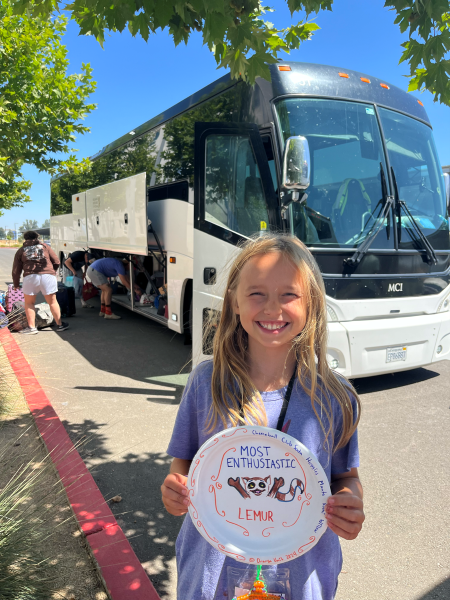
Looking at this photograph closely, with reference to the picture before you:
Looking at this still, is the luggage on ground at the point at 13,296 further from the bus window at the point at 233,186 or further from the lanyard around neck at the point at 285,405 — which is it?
the lanyard around neck at the point at 285,405

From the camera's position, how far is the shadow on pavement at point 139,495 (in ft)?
8.71

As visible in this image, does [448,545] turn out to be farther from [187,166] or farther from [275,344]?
[187,166]

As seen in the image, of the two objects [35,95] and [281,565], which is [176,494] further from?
[35,95]

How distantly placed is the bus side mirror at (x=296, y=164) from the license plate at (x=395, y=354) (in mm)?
2077

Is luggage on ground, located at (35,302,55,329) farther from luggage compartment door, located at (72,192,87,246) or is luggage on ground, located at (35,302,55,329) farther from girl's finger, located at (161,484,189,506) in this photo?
girl's finger, located at (161,484,189,506)

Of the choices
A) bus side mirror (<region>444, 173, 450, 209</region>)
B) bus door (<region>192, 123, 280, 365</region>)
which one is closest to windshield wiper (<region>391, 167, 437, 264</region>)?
bus side mirror (<region>444, 173, 450, 209</region>)

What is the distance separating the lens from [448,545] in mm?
2832

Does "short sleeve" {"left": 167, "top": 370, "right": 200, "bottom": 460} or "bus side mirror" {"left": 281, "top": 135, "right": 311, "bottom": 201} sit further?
"bus side mirror" {"left": 281, "top": 135, "right": 311, "bottom": 201}

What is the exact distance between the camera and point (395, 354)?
4.96 meters

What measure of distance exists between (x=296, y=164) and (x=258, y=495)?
133 inches

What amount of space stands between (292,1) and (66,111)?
585cm

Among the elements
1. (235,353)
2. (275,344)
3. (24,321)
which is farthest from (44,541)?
(24,321)

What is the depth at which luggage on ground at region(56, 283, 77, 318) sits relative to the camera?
32.6ft

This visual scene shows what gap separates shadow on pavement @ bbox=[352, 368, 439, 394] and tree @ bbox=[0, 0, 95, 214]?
194 inches
